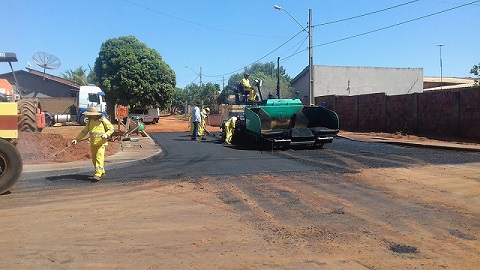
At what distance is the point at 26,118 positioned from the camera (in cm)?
1299

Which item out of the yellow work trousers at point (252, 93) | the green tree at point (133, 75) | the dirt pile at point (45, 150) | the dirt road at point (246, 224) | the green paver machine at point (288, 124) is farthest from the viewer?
the green tree at point (133, 75)

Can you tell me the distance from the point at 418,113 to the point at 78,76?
45.7 metres

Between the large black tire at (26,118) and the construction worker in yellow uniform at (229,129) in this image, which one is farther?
the construction worker in yellow uniform at (229,129)

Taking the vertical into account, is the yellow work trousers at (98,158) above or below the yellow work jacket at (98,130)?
below

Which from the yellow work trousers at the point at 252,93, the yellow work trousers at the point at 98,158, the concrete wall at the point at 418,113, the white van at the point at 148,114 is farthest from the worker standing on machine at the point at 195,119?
the white van at the point at 148,114

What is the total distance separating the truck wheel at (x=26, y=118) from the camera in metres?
12.9

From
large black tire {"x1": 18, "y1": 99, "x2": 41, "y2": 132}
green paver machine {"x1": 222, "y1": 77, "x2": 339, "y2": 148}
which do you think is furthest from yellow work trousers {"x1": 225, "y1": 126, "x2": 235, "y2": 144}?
large black tire {"x1": 18, "y1": 99, "x2": 41, "y2": 132}

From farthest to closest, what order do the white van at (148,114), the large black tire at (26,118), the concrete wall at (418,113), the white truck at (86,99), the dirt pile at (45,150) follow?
1. the white van at (148,114)
2. the white truck at (86,99)
3. the concrete wall at (418,113)
4. the large black tire at (26,118)
5. the dirt pile at (45,150)

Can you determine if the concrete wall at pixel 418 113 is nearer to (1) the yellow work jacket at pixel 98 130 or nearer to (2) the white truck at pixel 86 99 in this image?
(1) the yellow work jacket at pixel 98 130

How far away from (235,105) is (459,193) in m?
12.4

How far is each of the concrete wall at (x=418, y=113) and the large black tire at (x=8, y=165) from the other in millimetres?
17688

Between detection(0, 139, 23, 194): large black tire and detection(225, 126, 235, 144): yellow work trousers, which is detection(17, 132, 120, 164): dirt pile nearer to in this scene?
detection(0, 139, 23, 194): large black tire

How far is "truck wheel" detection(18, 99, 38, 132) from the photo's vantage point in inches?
509

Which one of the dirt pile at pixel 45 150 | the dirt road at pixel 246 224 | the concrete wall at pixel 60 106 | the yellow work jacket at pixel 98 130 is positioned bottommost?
the dirt road at pixel 246 224
